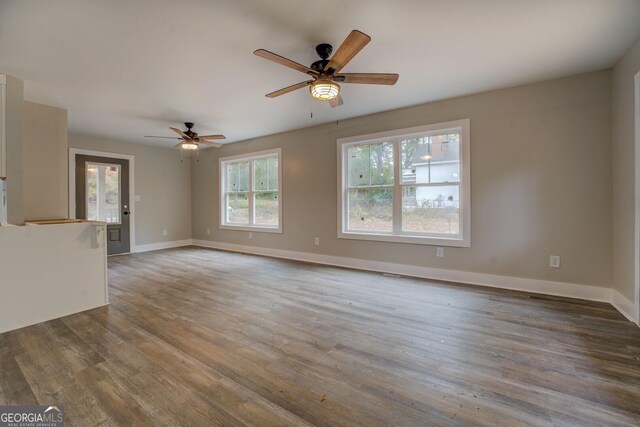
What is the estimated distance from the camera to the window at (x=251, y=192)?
5980 mm

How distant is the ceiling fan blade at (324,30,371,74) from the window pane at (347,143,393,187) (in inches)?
88.9

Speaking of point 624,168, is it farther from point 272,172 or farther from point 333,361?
point 272,172

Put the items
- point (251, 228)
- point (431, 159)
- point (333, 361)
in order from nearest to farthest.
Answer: point (333, 361) → point (431, 159) → point (251, 228)

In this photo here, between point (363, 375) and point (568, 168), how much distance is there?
331 centimetres

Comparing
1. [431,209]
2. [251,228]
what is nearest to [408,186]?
[431,209]

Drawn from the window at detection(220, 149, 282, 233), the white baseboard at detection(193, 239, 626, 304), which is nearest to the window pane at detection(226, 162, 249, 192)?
the window at detection(220, 149, 282, 233)

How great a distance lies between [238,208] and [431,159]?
446 centimetres

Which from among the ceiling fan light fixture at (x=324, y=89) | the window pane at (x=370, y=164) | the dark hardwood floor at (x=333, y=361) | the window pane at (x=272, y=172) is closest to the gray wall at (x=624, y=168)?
the dark hardwood floor at (x=333, y=361)

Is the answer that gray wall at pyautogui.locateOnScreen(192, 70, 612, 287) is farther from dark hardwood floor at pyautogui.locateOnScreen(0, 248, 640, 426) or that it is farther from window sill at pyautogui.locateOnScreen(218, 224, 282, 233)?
window sill at pyautogui.locateOnScreen(218, 224, 282, 233)

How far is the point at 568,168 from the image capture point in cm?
322

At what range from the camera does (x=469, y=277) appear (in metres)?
3.79

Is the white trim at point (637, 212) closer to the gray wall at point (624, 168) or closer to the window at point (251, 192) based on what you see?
the gray wall at point (624, 168)

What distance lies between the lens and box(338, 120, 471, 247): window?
154 inches

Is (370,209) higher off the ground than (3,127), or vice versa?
(3,127)
